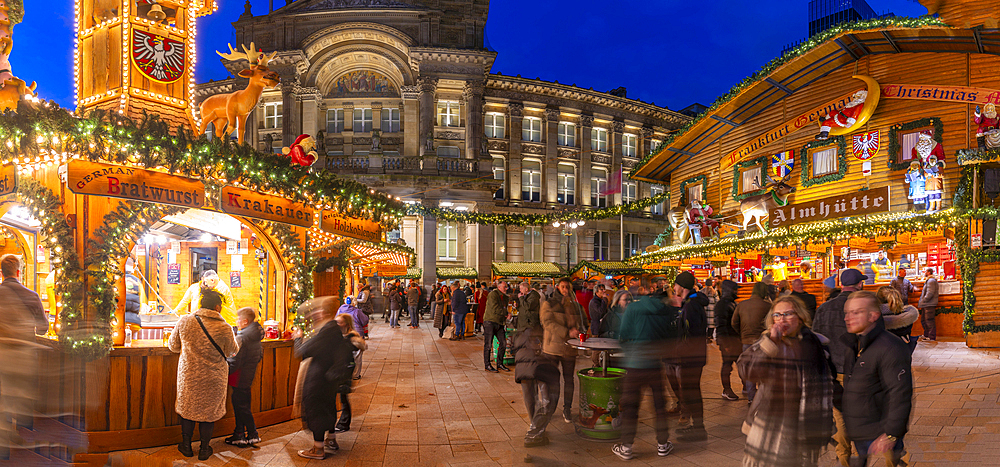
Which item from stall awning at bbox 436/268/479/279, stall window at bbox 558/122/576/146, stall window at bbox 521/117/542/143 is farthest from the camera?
stall window at bbox 558/122/576/146

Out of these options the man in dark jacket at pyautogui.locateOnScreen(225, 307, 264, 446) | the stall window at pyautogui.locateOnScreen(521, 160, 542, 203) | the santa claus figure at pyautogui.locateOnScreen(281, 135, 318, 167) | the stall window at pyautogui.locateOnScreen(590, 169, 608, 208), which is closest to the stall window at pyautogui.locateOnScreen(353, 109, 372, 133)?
the stall window at pyautogui.locateOnScreen(521, 160, 542, 203)

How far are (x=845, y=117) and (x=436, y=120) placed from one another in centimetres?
2172

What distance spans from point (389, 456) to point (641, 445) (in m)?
2.64

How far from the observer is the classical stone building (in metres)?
30.6

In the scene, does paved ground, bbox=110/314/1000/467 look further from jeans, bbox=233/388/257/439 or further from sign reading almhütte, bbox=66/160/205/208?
sign reading almhütte, bbox=66/160/205/208

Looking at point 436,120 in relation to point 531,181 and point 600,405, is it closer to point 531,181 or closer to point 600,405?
point 531,181

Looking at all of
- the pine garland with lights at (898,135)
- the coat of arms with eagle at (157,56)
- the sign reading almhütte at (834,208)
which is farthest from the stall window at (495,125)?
the coat of arms with eagle at (157,56)

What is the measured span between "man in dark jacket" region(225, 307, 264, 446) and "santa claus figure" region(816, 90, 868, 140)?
1550 cm

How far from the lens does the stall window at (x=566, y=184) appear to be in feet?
120

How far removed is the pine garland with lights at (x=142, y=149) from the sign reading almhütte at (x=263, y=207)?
0.38 feet

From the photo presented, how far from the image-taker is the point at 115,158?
6398 mm

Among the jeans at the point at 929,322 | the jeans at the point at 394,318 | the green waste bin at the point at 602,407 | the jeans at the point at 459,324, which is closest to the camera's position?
the green waste bin at the point at 602,407

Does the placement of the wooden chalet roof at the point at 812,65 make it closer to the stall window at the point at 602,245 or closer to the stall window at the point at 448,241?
the stall window at the point at 448,241

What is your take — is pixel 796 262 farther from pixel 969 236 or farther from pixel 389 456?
pixel 389 456
